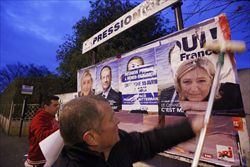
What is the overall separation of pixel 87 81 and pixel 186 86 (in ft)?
10.3

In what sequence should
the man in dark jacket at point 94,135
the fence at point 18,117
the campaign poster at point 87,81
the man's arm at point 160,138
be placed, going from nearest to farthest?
the man in dark jacket at point 94,135
the man's arm at point 160,138
the campaign poster at point 87,81
the fence at point 18,117

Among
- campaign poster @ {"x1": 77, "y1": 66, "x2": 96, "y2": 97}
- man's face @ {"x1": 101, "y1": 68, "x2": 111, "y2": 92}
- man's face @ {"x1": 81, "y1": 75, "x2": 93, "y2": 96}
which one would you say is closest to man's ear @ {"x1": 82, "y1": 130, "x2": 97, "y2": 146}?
man's face @ {"x1": 101, "y1": 68, "x2": 111, "y2": 92}

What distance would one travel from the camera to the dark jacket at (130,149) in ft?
4.82

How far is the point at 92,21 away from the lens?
12.1 meters

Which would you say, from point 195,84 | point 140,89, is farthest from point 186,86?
point 140,89

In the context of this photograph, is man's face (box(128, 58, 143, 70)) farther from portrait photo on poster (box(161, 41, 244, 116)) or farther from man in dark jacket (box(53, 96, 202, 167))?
man in dark jacket (box(53, 96, 202, 167))

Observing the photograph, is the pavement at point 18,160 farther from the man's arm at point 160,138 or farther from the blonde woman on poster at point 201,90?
the man's arm at point 160,138

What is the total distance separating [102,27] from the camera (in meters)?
11.9

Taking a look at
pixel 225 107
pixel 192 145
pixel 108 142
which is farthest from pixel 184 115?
pixel 108 142

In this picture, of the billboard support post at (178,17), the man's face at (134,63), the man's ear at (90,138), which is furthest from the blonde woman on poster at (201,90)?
the man's ear at (90,138)

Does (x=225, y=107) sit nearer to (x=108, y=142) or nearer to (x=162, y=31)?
(x=108, y=142)

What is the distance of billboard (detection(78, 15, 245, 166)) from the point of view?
2.31 meters

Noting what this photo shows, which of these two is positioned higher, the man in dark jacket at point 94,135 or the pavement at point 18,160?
the man in dark jacket at point 94,135

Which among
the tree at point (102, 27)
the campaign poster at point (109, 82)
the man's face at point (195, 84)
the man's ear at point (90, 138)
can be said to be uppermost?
the tree at point (102, 27)
